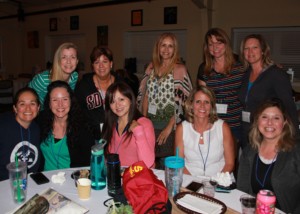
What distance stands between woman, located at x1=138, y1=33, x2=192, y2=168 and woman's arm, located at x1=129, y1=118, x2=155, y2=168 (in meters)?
0.64

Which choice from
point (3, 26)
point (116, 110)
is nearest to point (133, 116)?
point (116, 110)

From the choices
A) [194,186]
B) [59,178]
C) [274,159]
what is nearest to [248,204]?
[194,186]

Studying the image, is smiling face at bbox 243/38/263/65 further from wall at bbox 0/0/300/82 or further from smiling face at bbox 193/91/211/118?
wall at bbox 0/0/300/82

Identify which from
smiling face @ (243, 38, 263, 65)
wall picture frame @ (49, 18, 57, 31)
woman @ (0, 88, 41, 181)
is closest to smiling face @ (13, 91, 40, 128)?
woman @ (0, 88, 41, 181)

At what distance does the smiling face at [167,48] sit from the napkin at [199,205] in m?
1.59

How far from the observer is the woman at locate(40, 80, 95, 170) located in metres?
2.21

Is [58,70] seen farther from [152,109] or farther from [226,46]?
[226,46]

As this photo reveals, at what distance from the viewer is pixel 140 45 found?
312 inches

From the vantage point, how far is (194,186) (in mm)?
1663

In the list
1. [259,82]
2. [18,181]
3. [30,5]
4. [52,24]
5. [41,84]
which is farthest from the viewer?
[30,5]

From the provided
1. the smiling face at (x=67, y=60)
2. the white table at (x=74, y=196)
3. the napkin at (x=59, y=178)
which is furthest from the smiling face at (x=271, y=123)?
the smiling face at (x=67, y=60)

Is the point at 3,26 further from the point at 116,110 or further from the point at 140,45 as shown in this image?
the point at 116,110

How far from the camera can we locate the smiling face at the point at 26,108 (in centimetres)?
215

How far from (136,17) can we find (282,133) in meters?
6.31
